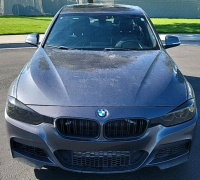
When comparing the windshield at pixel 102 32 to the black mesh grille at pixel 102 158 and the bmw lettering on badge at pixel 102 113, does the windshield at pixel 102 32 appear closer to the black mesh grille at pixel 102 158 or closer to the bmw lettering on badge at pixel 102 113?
the bmw lettering on badge at pixel 102 113

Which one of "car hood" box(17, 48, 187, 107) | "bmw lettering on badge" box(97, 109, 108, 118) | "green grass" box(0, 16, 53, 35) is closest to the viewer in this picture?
"bmw lettering on badge" box(97, 109, 108, 118)

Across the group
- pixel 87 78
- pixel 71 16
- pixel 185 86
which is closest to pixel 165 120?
pixel 185 86

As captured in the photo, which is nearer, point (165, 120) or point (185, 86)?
point (165, 120)

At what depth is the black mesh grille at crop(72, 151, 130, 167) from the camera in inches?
101

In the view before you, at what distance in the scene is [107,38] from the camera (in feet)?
13.9

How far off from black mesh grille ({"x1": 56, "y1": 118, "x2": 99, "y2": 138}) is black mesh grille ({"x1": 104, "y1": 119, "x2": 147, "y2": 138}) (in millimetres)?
103

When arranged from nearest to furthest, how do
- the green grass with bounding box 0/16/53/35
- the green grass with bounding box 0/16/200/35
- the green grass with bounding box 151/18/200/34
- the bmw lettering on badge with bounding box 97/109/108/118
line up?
1. the bmw lettering on badge with bounding box 97/109/108/118
2. the green grass with bounding box 0/16/53/35
3. the green grass with bounding box 0/16/200/35
4. the green grass with bounding box 151/18/200/34

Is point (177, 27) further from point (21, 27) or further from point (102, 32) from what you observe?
point (102, 32)

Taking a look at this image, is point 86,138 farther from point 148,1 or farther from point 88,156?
point 148,1

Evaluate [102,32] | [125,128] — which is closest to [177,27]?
[102,32]

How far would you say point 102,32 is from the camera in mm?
4316

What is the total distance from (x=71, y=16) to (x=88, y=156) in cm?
265

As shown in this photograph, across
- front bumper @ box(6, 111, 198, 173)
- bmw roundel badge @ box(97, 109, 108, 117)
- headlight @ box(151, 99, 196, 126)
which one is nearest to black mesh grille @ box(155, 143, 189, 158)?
front bumper @ box(6, 111, 198, 173)

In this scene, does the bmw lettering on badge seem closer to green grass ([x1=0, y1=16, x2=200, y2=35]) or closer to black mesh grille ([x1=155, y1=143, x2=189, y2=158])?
black mesh grille ([x1=155, y1=143, x2=189, y2=158])
